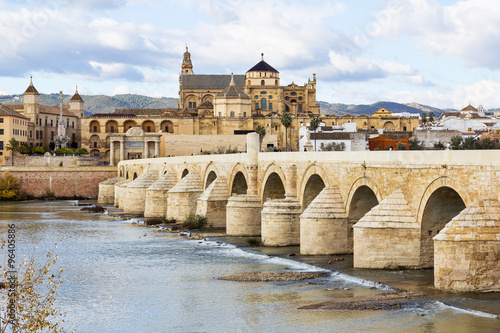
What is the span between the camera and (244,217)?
3419 cm

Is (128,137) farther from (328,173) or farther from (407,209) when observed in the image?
(407,209)

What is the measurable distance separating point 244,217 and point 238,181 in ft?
17.7

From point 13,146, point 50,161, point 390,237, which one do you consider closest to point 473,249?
point 390,237

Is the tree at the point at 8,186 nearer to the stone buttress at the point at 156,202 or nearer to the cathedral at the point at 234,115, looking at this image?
the stone buttress at the point at 156,202

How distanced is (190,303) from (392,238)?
6.19 metres

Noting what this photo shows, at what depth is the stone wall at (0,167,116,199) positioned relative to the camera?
7188cm

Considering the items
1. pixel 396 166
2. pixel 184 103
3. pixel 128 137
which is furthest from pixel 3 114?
pixel 396 166

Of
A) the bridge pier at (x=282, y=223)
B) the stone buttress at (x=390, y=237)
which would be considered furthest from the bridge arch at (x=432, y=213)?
the bridge pier at (x=282, y=223)

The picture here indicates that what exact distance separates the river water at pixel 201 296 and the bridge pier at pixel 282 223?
4.86 feet

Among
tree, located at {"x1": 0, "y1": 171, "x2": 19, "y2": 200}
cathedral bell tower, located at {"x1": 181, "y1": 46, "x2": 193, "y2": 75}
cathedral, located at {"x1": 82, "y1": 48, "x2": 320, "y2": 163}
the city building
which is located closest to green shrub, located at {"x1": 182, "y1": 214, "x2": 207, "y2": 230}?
tree, located at {"x1": 0, "y1": 171, "x2": 19, "y2": 200}

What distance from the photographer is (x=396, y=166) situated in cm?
2338

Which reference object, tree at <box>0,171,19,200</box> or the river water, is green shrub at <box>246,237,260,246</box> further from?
tree at <box>0,171,19,200</box>

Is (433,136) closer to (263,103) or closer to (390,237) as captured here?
(263,103)

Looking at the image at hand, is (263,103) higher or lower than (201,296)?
higher
